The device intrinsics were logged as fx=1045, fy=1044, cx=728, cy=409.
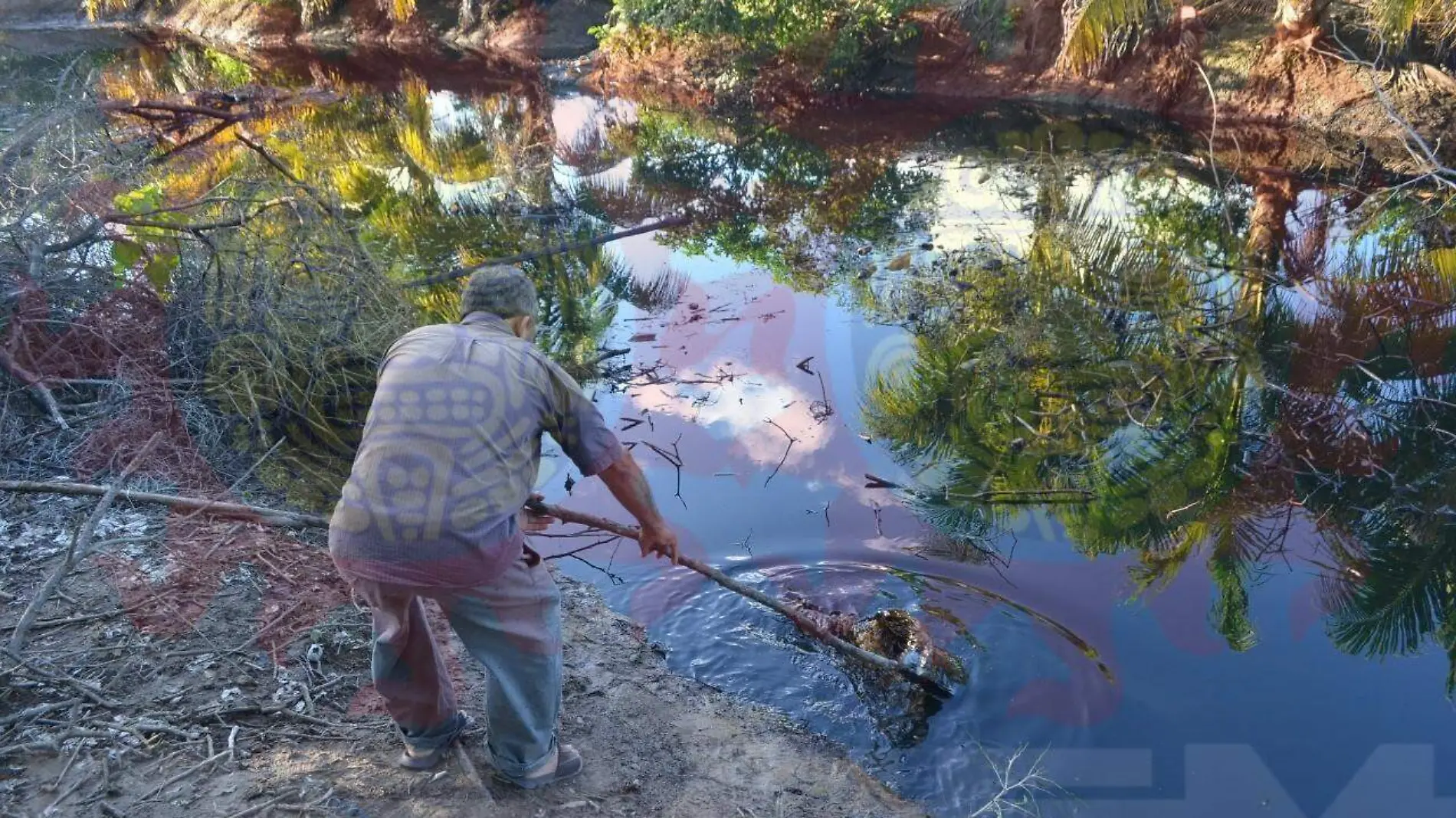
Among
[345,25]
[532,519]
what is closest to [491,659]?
[532,519]

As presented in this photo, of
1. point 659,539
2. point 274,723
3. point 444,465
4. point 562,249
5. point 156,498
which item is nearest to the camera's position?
point 444,465

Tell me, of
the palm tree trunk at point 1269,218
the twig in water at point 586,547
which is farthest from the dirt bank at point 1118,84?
the twig in water at point 586,547

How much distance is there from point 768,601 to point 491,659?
131 cm

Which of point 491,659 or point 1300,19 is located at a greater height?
point 1300,19

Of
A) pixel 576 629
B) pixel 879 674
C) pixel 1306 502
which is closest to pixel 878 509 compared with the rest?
pixel 879 674

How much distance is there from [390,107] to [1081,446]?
44.6ft

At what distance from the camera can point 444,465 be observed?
9.29 feet

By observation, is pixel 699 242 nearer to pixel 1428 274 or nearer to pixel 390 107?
pixel 1428 274

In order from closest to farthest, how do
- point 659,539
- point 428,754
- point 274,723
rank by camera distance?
point 659,539 < point 428,754 < point 274,723

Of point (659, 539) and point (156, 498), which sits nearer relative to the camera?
point (659, 539)

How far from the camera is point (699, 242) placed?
10.0 meters

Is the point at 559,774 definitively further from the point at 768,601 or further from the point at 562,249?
the point at 562,249

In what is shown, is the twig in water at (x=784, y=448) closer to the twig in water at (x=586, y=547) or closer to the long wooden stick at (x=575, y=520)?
the twig in water at (x=586, y=547)

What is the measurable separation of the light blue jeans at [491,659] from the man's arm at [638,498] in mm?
327
